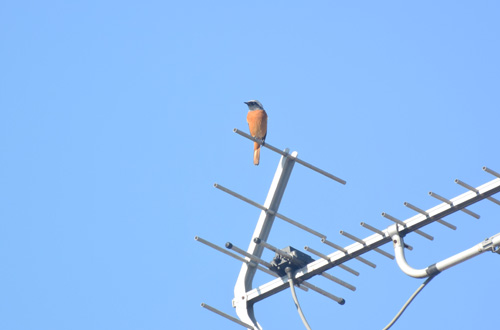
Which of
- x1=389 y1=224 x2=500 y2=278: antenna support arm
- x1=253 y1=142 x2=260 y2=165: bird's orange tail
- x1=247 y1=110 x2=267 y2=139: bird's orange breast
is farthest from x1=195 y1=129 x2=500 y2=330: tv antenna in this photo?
x1=247 y1=110 x2=267 y2=139: bird's orange breast

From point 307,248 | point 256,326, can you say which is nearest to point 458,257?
point 307,248

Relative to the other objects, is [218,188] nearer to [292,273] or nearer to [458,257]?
[292,273]

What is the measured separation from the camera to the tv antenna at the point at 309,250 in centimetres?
454

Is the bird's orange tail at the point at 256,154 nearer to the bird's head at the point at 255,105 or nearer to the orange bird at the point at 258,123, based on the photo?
the orange bird at the point at 258,123

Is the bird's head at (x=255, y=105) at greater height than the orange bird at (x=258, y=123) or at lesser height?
greater

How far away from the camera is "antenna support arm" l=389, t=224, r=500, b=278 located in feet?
13.0

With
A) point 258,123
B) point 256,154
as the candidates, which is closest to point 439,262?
point 256,154

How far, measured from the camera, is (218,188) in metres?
5.84

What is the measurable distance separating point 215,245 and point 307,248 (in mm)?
701

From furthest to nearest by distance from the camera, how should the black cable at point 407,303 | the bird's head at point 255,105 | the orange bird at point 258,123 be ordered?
the bird's head at point 255,105, the orange bird at point 258,123, the black cable at point 407,303

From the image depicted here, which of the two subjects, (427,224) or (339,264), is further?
(339,264)

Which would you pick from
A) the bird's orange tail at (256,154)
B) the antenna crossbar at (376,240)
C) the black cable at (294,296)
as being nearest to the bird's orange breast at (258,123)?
the bird's orange tail at (256,154)

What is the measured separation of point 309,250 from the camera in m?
5.24

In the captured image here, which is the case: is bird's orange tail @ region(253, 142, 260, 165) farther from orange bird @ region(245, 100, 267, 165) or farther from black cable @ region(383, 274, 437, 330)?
black cable @ region(383, 274, 437, 330)
